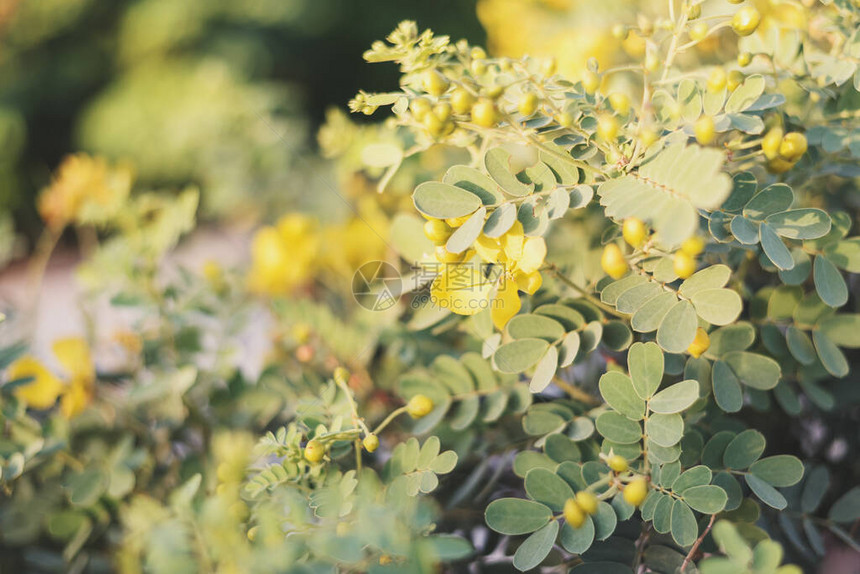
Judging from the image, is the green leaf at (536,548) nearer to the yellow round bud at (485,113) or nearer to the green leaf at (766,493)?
the green leaf at (766,493)

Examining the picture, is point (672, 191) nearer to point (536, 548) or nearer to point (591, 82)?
point (591, 82)

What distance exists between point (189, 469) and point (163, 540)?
30cm

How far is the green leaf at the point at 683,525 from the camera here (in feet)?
1.29

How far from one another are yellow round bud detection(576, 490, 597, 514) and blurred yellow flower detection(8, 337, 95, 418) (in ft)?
1.62

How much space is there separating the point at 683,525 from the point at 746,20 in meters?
0.32

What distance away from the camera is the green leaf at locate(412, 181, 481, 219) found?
16.1 inches

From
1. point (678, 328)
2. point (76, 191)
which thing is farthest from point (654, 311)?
point (76, 191)

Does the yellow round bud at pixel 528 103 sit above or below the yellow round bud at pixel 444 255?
above

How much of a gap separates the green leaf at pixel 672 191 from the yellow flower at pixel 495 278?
6 centimetres

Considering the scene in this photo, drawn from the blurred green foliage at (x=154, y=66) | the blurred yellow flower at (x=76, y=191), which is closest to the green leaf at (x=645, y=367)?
the blurred yellow flower at (x=76, y=191)

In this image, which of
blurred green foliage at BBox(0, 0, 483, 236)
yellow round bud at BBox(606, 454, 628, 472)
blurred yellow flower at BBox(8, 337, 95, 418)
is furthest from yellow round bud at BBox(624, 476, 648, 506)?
A: blurred green foliage at BBox(0, 0, 483, 236)

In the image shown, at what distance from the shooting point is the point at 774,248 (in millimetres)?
396

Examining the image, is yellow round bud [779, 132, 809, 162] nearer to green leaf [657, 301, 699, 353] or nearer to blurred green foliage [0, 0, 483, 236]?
green leaf [657, 301, 699, 353]

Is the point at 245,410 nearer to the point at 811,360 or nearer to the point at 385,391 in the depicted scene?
the point at 385,391
